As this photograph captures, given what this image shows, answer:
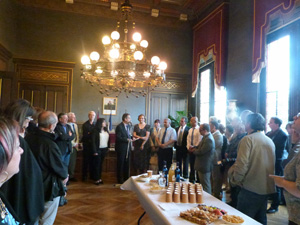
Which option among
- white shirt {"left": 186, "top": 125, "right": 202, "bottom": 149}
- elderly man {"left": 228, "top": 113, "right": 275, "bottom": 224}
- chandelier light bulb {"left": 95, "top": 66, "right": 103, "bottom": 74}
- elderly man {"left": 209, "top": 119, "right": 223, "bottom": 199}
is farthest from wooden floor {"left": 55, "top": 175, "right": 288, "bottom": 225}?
chandelier light bulb {"left": 95, "top": 66, "right": 103, "bottom": 74}

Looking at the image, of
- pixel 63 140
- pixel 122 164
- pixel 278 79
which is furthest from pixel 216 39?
pixel 63 140

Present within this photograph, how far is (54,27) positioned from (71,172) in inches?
192

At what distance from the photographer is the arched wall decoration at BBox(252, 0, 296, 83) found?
16.0 feet

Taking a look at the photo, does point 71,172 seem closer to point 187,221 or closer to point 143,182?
point 143,182

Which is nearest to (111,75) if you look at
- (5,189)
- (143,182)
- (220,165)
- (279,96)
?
(143,182)

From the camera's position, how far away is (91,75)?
4.71m

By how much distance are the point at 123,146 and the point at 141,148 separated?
0.52 meters

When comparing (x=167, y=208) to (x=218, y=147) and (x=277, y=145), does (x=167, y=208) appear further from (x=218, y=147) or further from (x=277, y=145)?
(x=277, y=145)

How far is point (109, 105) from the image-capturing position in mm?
8094

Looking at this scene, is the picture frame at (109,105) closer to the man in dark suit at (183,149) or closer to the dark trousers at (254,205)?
the man in dark suit at (183,149)

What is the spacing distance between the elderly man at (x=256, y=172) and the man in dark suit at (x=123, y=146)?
3.46 metres

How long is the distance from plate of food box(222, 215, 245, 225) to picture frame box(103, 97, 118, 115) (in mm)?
6581

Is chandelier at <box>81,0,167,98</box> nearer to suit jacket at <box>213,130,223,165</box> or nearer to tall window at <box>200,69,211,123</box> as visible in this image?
suit jacket at <box>213,130,223,165</box>

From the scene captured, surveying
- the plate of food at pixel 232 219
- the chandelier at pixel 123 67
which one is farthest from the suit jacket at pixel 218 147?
the plate of food at pixel 232 219
